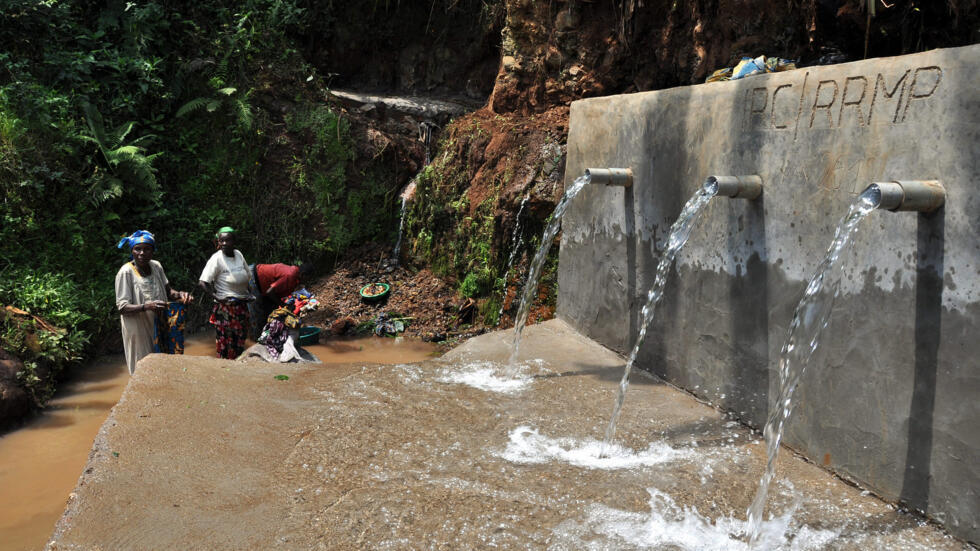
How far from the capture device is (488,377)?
5.20 meters

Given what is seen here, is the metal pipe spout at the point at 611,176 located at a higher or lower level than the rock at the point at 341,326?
higher

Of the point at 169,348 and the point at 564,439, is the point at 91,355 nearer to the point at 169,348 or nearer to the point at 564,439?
the point at 169,348

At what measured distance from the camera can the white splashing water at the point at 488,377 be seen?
4969mm

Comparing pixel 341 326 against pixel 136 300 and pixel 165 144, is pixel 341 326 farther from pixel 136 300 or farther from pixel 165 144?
pixel 165 144

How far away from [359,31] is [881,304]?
1136cm

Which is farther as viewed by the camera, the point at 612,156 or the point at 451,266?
the point at 451,266

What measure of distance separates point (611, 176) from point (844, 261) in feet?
7.35

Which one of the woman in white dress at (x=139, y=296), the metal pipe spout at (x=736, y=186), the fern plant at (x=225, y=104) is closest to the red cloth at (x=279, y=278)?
the woman in white dress at (x=139, y=296)

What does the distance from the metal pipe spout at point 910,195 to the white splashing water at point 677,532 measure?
1.40 metres

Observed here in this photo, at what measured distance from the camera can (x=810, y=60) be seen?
677 cm

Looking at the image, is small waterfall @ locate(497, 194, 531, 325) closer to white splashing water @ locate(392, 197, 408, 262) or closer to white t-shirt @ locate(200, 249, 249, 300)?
white splashing water @ locate(392, 197, 408, 262)

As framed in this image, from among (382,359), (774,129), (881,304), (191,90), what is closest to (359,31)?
(191,90)

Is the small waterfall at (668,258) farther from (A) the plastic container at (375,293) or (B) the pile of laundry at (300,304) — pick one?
(A) the plastic container at (375,293)

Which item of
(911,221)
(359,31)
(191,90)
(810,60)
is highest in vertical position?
(359,31)
